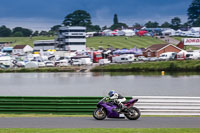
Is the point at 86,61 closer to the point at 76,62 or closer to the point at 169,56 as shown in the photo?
the point at 76,62

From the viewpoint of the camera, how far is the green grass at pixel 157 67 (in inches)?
3066

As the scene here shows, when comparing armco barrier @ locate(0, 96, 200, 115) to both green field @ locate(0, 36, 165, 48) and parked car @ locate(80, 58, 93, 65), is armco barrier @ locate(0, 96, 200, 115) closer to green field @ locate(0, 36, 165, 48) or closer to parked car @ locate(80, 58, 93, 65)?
parked car @ locate(80, 58, 93, 65)

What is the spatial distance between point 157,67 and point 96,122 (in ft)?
208

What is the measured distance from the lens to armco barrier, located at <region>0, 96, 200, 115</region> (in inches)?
818

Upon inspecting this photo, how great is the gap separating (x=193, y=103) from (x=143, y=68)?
200 feet

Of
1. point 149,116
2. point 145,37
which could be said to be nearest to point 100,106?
point 149,116

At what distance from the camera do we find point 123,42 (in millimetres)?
175250

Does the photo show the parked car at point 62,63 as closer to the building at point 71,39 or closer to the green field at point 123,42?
the green field at point 123,42

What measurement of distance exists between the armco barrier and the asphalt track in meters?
1.29

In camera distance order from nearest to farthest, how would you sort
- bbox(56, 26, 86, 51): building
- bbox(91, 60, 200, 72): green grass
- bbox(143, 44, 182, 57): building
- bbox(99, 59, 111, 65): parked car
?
1. bbox(91, 60, 200, 72): green grass
2. bbox(99, 59, 111, 65): parked car
3. bbox(143, 44, 182, 57): building
4. bbox(56, 26, 86, 51): building

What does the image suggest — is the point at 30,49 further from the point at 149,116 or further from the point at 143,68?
the point at 149,116

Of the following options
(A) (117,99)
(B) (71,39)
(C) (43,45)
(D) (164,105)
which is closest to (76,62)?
(D) (164,105)

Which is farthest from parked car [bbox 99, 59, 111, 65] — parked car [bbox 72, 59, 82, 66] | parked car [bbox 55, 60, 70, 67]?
parked car [bbox 55, 60, 70, 67]

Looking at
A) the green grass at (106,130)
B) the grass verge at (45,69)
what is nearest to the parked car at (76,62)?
the grass verge at (45,69)
